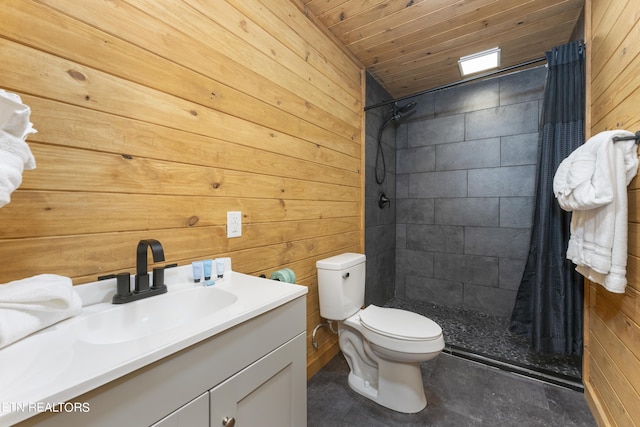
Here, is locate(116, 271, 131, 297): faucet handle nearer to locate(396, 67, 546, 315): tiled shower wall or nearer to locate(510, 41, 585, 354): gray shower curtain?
locate(396, 67, 546, 315): tiled shower wall

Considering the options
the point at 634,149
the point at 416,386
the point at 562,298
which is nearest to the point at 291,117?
the point at 634,149

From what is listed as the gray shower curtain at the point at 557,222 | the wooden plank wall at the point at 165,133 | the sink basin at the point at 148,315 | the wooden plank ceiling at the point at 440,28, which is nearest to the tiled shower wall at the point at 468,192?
the wooden plank ceiling at the point at 440,28

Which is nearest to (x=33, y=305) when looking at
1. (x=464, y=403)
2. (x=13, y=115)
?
(x=13, y=115)

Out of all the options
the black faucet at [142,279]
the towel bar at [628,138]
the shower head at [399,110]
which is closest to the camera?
the black faucet at [142,279]

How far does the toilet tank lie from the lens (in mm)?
1638

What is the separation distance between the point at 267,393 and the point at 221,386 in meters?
0.21

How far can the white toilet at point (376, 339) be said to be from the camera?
4.55 ft

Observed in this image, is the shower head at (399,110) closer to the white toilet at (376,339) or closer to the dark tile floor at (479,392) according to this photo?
the white toilet at (376,339)

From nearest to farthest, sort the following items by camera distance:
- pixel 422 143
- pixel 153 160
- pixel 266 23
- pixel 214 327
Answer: pixel 214 327
pixel 153 160
pixel 266 23
pixel 422 143

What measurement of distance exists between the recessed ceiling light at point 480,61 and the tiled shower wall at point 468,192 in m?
0.64

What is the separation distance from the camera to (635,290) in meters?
1.08

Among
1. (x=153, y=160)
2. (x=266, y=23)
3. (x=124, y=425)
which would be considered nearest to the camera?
(x=124, y=425)

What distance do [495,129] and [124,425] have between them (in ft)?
10.3

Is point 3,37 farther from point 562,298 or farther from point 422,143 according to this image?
point 422,143
